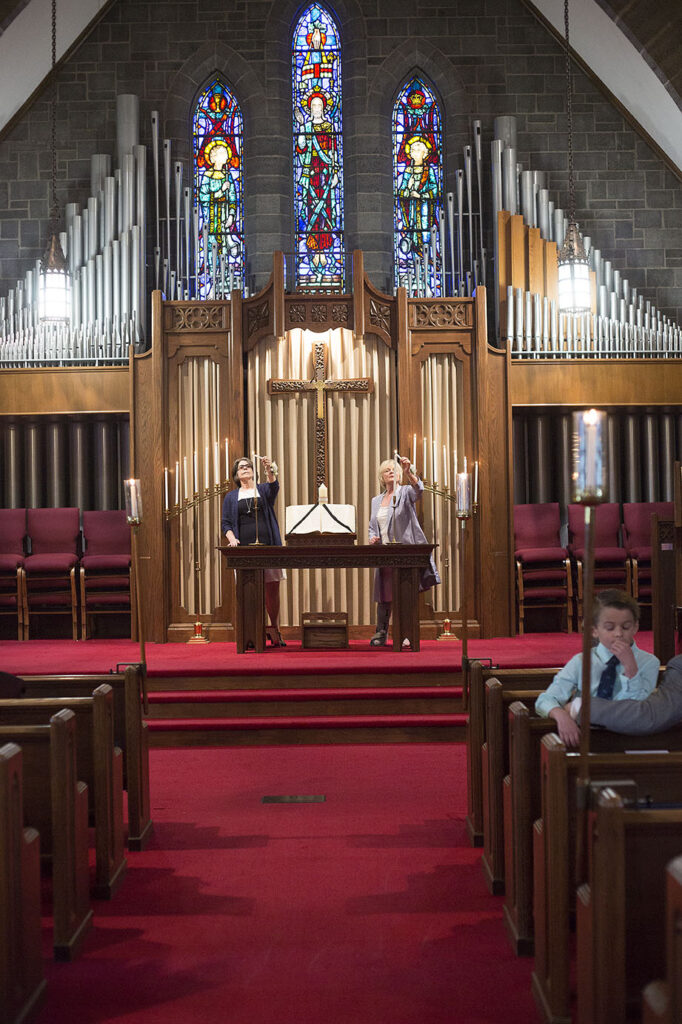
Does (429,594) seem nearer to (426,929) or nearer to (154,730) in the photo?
(154,730)

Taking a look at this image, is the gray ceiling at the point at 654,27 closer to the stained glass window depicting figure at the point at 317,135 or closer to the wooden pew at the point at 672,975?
the stained glass window depicting figure at the point at 317,135

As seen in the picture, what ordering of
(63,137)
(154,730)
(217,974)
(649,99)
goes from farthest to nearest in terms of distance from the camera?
(63,137)
(649,99)
(154,730)
(217,974)

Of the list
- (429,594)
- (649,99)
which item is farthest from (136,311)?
(649,99)

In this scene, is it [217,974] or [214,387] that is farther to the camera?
[214,387]

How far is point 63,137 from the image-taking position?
1068cm

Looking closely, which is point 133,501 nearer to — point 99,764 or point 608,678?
point 99,764

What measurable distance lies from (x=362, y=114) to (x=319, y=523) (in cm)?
512

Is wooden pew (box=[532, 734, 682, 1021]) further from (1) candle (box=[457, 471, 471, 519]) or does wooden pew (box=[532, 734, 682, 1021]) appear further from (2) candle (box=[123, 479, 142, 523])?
(1) candle (box=[457, 471, 471, 519])

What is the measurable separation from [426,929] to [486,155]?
8882 millimetres

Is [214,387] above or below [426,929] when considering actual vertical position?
above

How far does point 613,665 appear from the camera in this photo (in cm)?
343

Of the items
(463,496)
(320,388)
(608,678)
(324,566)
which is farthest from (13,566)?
(608,678)

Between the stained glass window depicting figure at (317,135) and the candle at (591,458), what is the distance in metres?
8.90

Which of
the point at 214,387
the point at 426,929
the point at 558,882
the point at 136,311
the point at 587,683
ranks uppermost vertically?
the point at 136,311
